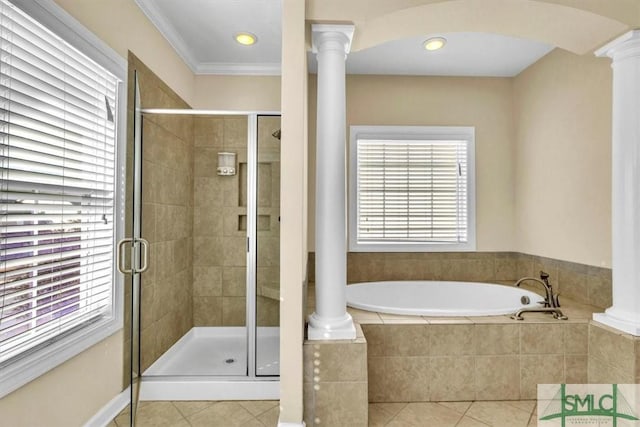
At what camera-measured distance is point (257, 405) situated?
2.09 m

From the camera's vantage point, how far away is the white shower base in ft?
7.00

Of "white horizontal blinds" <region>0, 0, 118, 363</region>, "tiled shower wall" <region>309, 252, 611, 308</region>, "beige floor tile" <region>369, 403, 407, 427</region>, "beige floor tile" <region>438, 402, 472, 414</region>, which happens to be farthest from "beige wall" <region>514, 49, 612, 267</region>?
"white horizontal blinds" <region>0, 0, 118, 363</region>

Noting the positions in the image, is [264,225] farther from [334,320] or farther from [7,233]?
[7,233]

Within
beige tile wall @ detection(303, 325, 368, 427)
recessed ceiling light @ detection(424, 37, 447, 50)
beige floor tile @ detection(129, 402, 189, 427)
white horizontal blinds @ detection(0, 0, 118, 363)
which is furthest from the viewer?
recessed ceiling light @ detection(424, 37, 447, 50)

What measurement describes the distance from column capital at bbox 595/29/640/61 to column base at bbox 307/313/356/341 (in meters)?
2.15

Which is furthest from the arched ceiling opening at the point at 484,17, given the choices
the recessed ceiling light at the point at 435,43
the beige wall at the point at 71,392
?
the beige wall at the point at 71,392

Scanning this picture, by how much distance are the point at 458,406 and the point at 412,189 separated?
189 centimetres

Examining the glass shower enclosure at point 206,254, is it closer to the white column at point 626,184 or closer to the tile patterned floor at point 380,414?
the tile patterned floor at point 380,414

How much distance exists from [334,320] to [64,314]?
1.30 metres

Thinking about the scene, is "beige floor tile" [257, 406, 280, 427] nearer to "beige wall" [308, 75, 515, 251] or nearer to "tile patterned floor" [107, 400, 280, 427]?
"tile patterned floor" [107, 400, 280, 427]

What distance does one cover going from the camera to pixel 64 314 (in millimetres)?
1608

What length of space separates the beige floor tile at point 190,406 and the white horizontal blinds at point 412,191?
1840mm

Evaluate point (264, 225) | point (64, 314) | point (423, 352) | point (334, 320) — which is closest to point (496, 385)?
point (423, 352)

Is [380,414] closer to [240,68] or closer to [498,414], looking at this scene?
[498,414]
